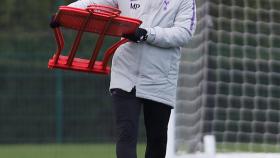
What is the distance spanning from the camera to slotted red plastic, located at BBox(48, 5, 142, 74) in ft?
15.7

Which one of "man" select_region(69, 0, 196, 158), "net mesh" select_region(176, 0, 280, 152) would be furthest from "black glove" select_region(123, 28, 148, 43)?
"net mesh" select_region(176, 0, 280, 152)

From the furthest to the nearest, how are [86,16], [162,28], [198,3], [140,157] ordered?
[140,157] → [198,3] → [162,28] → [86,16]

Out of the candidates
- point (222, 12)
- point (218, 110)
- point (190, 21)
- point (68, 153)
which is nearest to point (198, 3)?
point (222, 12)

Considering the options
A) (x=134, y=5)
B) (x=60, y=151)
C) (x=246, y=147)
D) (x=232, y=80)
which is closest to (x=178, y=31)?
(x=134, y=5)

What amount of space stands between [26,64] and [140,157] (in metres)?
2.97

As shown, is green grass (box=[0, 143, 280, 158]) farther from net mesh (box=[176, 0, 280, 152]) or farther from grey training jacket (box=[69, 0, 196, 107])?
grey training jacket (box=[69, 0, 196, 107])

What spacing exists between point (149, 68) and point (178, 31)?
0.28 meters

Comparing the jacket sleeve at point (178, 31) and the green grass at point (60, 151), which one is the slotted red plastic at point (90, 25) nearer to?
the jacket sleeve at point (178, 31)

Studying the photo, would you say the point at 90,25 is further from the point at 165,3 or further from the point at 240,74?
the point at 240,74

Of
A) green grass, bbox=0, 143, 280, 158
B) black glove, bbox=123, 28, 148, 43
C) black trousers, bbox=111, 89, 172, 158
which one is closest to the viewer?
black glove, bbox=123, 28, 148, 43

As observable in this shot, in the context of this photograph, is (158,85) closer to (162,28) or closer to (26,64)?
(162,28)

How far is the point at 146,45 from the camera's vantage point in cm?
522

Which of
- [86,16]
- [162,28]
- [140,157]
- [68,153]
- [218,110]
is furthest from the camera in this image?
[68,153]

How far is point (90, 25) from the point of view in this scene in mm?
4953
